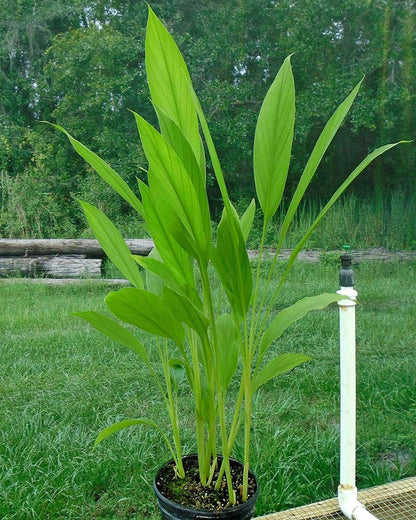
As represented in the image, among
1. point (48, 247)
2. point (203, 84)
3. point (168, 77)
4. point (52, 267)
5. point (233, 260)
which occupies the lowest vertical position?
point (52, 267)

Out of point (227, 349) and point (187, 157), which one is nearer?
point (187, 157)

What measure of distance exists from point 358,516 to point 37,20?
601 cm

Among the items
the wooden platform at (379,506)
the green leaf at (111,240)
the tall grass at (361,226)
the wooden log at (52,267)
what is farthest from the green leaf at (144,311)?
the tall grass at (361,226)

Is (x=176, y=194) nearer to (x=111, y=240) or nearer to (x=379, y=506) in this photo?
(x=111, y=240)

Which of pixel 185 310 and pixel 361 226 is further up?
pixel 185 310

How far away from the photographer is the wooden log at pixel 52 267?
4043 millimetres

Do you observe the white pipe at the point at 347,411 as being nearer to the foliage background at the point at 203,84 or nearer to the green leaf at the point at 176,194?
the green leaf at the point at 176,194

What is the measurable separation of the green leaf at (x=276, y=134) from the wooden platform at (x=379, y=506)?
64cm

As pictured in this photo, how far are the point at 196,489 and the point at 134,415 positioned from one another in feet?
3.00

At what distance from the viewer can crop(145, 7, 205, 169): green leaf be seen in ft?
2.51

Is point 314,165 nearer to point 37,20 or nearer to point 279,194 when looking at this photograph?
point 279,194

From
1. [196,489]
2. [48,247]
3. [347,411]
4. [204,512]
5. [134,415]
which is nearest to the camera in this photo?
[204,512]

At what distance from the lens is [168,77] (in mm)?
808

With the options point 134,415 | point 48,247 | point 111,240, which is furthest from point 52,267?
point 111,240
